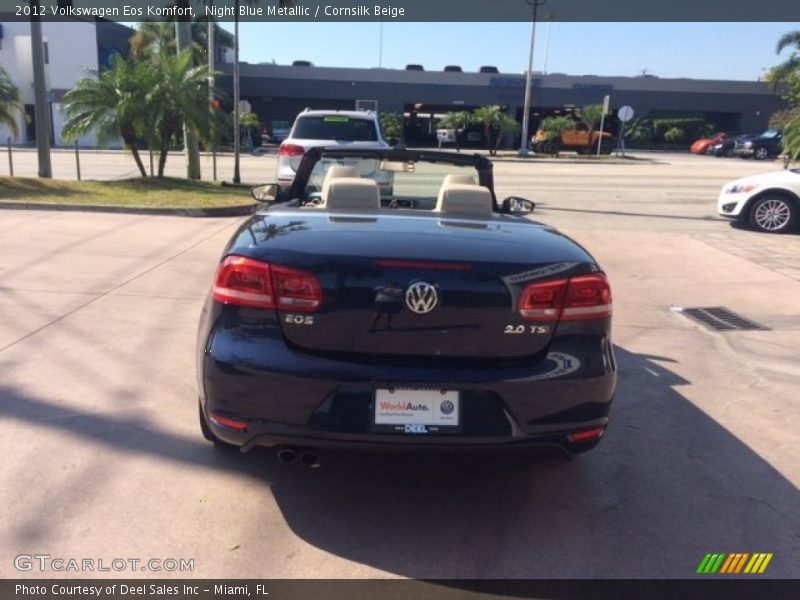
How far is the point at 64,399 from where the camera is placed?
4.60 meters

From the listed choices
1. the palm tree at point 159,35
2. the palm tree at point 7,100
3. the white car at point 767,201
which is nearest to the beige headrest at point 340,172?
the white car at point 767,201

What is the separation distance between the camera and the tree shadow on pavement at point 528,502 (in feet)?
10.4

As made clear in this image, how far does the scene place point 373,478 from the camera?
382 centimetres

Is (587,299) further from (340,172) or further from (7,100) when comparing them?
(7,100)

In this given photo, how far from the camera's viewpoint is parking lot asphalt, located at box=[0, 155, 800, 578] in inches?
124

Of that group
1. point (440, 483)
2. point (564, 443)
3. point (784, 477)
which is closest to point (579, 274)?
point (564, 443)

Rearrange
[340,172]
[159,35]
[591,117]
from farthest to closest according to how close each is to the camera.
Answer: [591,117], [159,35], [340,172]

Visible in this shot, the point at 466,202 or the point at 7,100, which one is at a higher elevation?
the point at 7,100

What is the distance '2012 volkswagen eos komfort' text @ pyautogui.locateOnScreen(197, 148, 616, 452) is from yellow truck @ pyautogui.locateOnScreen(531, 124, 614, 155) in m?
41.0

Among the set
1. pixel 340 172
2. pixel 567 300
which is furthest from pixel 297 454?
pixel 340 172

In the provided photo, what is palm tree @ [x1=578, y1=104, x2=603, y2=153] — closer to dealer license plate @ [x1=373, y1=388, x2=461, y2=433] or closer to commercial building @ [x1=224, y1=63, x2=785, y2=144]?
commercial building @ [x1=224, y1=63, x2=785, y2=144]

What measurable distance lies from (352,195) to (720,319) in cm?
463

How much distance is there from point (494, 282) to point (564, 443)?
762 millimetres

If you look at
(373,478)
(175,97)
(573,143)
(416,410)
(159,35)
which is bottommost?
(373,478)
